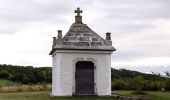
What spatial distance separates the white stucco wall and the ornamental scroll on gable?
29 cm

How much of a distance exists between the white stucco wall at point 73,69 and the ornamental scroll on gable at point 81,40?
0.29 meters

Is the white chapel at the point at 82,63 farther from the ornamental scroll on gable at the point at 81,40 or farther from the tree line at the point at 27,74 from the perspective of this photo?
the tree line at the point at 27,74

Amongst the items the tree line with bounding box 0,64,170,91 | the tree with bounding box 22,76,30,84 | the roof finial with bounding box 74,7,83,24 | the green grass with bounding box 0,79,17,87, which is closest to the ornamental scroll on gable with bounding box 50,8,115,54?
the roof finial with bounding box 74,7,83,24

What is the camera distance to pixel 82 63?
92.3 feet

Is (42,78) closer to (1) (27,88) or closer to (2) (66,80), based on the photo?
(1) (27,88)

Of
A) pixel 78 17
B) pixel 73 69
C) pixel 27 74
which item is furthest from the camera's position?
pixel 27 74

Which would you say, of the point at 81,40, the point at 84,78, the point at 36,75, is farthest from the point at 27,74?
the point at 81,40

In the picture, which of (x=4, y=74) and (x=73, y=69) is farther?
(x=4, y=74)

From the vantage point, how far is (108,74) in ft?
92.7

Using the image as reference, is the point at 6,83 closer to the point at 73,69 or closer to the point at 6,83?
the point at 6,83

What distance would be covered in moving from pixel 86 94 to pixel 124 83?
8.94 meters

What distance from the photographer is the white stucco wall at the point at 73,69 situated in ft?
90.8

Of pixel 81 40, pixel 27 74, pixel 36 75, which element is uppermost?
pixel 81 40

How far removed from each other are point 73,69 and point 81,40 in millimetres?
1716
